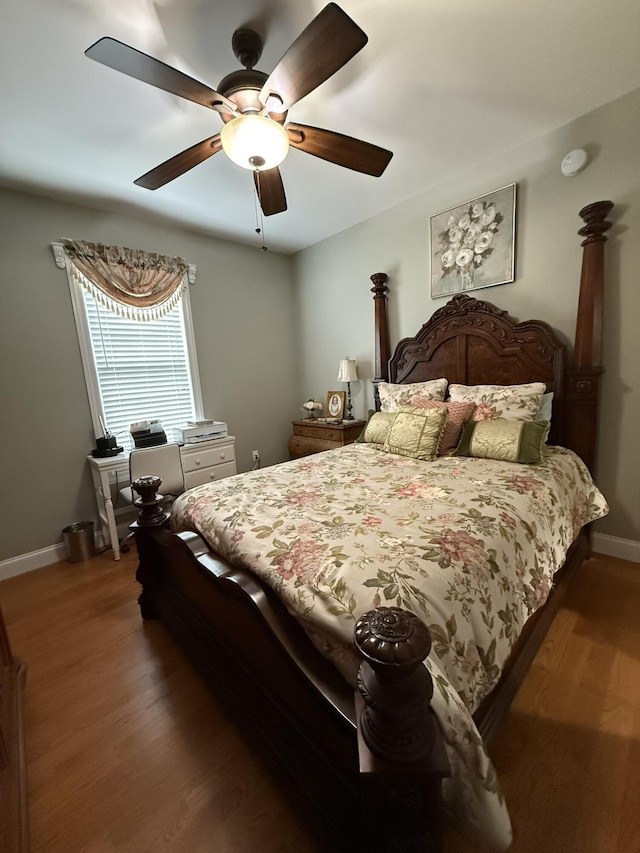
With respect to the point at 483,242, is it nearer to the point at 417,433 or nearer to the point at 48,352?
the point at 417,433

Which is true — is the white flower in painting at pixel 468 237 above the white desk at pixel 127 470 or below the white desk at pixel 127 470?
above

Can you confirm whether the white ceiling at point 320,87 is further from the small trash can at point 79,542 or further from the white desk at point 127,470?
the small trash can at point 79,542

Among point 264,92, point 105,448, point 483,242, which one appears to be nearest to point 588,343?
point 483,242

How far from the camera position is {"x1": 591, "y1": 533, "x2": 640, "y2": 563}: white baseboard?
2.15m

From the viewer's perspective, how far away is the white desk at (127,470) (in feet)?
8.39

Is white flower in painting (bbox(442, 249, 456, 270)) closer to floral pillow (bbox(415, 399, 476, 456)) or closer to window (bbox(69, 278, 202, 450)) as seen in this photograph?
floral pillow (bbox(415, 399, 476, 456))

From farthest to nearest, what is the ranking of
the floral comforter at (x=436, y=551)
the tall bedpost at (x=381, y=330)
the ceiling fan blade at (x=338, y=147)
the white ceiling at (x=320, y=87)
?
the tall bedpost at (x=381, y=330), the ceiling fan blade at (x=338, y=147), the white ceiling at (x=320, y=87), the floral comforter at (x=436, y=551)

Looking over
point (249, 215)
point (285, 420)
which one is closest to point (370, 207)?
point (249, 215)

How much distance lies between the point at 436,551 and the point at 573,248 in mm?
2215

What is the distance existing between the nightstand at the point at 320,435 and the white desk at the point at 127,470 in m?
0.75

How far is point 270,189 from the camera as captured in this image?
1868mm

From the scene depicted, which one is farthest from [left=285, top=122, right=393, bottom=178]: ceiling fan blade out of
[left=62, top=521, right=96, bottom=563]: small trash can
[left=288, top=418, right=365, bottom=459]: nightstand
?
[left=62, top=521, right=96, bottom=563]: small trash can

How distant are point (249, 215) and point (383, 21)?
69.3 inches

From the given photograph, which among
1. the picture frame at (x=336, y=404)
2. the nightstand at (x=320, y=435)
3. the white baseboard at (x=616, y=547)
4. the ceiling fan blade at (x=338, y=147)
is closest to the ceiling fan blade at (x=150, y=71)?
the ceiling fan blade at (x=338, y=147)
